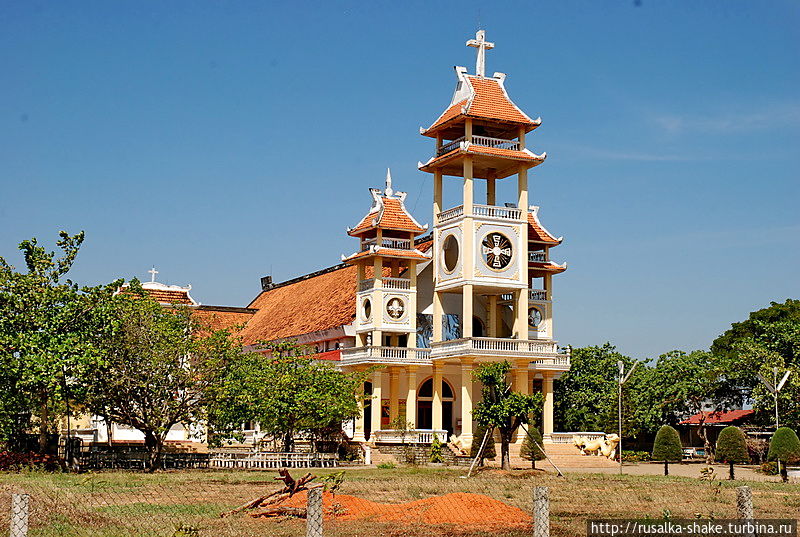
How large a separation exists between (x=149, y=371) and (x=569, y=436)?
22.4 metres

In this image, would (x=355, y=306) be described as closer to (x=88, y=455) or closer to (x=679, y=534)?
(x=88, y=455)

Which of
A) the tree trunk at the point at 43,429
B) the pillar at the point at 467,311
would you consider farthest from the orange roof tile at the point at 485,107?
the tree trunk at the point at 43,429

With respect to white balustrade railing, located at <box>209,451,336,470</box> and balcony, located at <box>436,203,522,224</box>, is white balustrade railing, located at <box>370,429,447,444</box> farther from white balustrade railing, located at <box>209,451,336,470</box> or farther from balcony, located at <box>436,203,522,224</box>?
balcony, located at <box>436,203,522,224</box>

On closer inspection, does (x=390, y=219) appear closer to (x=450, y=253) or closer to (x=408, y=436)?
(x=450, y=253)

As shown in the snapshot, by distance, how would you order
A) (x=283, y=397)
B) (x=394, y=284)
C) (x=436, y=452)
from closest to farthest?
1. (x=283, y=397)
2. (x=436, y=452)
3. (x=394, y=284)

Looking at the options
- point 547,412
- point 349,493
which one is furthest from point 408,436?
point 349,493

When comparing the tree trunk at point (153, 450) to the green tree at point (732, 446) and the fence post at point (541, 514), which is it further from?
the fence post at point (541, 514)

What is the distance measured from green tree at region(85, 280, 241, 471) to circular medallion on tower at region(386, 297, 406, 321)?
1417cm

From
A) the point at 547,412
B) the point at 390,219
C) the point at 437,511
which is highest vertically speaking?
the point at 390,219

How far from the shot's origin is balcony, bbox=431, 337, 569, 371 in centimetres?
5134

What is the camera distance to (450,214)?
54188mm

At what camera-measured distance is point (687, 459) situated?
184ft

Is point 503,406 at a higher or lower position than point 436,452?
higher

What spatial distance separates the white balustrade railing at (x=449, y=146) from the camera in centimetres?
5371
